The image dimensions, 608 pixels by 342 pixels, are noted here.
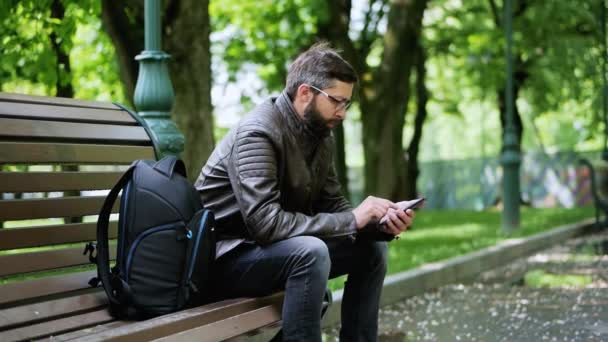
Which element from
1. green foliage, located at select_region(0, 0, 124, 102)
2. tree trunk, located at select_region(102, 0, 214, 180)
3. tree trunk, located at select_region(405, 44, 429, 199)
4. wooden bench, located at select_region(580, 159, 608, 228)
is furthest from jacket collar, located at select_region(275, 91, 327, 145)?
tree trunk, located at select_region(405, 44, 429, 199)

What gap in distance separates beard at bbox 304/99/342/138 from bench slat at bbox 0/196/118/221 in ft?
3.13

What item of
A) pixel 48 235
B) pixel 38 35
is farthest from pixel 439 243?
pixel 48 235

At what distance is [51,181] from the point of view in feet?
12.0

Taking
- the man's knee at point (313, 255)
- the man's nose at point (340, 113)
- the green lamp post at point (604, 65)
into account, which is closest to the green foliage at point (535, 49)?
the green lamp post at point (604, 65)

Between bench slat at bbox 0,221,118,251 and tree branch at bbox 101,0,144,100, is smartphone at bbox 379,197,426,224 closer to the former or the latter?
bench slat at bbox 0,221,118,251

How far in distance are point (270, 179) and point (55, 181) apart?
0.87 meters

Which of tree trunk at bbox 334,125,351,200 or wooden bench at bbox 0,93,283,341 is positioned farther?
tree trunk at bbox 334,125,351,200

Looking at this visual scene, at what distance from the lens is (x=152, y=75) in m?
5.45

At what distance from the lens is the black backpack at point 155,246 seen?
11.0 ft

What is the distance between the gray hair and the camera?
3797 mm

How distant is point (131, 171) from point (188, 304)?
0.57m

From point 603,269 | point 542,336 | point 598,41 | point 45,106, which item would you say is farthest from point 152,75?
point 598,41

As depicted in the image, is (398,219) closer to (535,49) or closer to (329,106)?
(329,106)

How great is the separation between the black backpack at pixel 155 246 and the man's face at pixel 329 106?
0.67 metres
